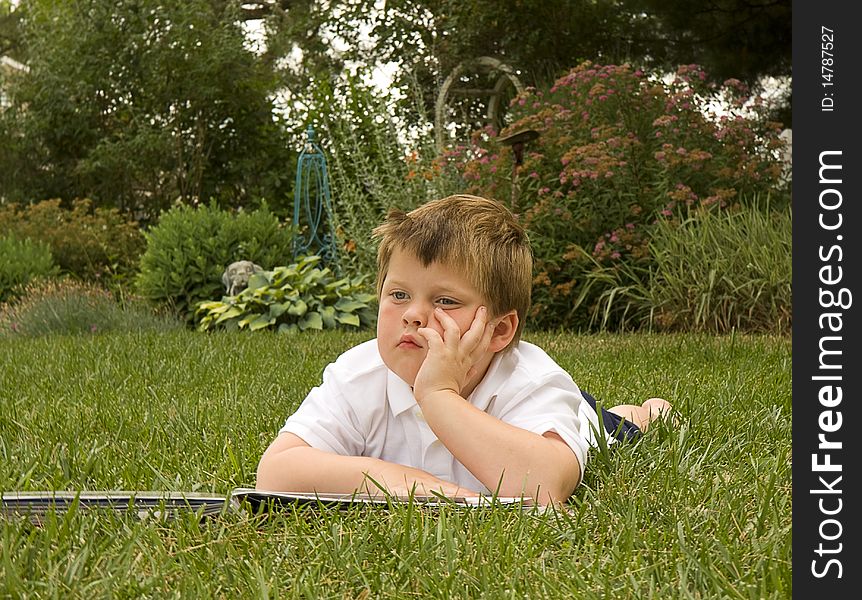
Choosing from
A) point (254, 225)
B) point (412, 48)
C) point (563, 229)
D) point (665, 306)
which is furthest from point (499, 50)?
point (665, 306)

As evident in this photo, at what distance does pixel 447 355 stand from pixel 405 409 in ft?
0.74

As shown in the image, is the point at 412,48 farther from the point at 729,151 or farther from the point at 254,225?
the point at 729,151

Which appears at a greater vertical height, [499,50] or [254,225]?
[499,50]

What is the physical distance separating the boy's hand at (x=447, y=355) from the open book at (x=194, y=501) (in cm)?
23

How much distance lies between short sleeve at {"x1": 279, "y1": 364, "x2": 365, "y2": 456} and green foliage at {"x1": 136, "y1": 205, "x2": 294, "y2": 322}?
6.25 m

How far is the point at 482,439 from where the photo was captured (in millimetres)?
1812

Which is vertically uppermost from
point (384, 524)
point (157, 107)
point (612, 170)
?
point (157, 107)

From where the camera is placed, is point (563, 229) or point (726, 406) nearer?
point (726, 406)

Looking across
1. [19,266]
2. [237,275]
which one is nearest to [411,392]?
[237,275]

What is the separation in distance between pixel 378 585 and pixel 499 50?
1137cm

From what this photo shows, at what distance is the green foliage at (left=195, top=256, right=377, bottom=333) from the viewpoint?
7172 millimetres

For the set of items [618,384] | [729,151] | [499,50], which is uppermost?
[499,50]

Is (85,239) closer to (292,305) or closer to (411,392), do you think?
(292,305)

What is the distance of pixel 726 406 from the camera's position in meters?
2.86
